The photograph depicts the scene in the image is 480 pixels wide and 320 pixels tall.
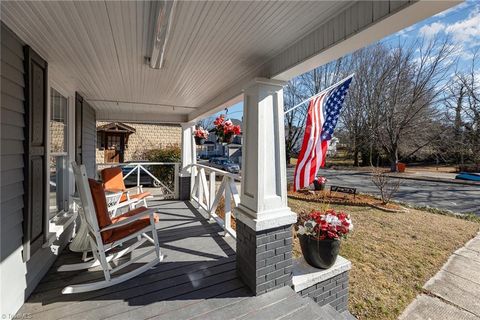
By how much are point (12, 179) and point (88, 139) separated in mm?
3406

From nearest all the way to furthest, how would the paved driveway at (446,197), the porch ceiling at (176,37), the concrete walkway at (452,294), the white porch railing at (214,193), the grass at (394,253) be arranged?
the porch ceiling at (176,37), the concrete walkway at (452,294), the grass at (394,253), the white porch railing at (214,193), the paved driveway at (446,197)

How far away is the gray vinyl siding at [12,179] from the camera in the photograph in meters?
1.81

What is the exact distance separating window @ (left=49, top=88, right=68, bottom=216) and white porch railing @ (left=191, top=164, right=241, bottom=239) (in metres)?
2.16

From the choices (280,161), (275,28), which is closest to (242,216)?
(280,161)

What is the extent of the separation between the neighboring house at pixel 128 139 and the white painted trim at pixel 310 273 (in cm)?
1079

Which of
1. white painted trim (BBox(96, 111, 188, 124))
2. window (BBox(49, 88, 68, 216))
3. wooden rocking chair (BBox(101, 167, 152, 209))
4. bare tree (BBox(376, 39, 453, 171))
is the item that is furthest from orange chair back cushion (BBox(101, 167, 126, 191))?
bare tree (BBox(376, 39, 453, 171))

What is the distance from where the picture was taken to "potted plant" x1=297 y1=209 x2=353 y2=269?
2512mm

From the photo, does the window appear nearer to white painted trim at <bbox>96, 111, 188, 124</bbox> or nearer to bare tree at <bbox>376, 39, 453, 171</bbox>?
white painted trim at <bbox>96, 111, 188, 124</bbox>

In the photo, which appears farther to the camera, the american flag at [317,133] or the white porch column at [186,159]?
the white porch column at [186,159]

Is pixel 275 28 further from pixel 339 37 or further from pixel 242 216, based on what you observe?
pixel 242 216

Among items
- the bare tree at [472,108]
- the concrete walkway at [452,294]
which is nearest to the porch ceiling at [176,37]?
the concrete walkway at [452,294]

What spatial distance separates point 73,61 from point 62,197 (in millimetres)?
1907

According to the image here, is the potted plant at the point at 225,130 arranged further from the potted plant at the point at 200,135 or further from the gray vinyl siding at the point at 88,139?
the gray vinyl siding at the point at 88,139

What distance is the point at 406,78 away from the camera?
1745 centimetres
